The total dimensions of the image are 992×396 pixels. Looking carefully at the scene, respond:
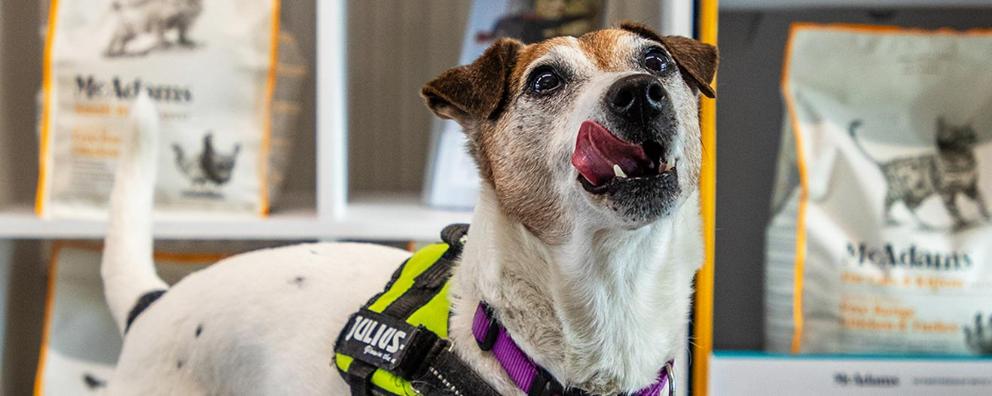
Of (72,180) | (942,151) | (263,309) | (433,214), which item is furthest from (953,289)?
(72,180)

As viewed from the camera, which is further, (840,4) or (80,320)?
(80,320)

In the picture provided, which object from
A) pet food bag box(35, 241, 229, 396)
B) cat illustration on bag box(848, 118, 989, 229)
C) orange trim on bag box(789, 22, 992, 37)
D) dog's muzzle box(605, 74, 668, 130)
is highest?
orange trim on bag box(789, 22, 992, 37)

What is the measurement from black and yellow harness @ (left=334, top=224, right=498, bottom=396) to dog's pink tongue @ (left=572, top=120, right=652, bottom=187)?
22 centimetres

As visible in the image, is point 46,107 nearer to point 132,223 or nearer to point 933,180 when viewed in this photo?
point 132,223

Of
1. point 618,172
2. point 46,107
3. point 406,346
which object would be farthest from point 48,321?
point 618,172

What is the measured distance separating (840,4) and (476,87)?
32.6 inches

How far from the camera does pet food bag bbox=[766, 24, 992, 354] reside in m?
1.31

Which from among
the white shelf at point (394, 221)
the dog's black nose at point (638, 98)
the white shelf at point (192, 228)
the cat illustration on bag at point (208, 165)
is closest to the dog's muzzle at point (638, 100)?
the dog's black nose at point (638, 98)

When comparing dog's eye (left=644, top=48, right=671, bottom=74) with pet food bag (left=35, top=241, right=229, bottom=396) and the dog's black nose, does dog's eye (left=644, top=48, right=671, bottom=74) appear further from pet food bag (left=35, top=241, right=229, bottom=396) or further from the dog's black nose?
pet food bag (left=35, top=241, right=229, bottom=396)

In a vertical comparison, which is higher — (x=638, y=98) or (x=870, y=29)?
(x=870, y=29)

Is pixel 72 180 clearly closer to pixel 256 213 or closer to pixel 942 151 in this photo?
pixel 256 213

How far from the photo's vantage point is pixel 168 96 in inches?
53.6

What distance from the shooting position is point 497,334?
2.50 ft

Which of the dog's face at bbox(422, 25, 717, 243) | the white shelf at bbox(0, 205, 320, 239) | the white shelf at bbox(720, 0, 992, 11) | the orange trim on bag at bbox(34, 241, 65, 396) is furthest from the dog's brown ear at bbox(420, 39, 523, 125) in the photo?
the orange trim on bag at bbox(34, 241, 65, 396)
